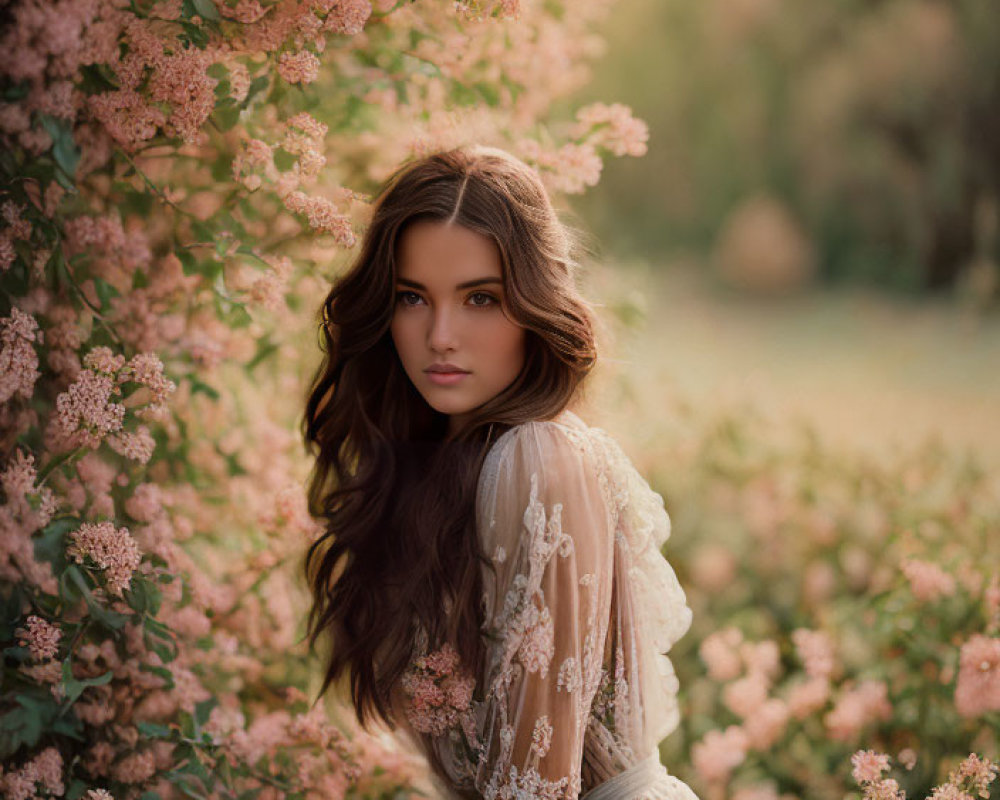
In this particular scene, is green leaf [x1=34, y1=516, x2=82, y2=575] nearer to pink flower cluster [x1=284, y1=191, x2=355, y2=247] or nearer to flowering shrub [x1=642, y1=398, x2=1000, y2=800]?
pink flower cluster [x1=284, y1=191, x2=355, y2=247]

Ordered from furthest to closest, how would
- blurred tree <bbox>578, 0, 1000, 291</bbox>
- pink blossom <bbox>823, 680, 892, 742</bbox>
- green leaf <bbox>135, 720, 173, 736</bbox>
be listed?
1. blurred tree <bbox>578, 0, 1000, 291</bbox>
2. pink blossom <bbox>823, 680, 892, 742</bbox>
3. green leaf <bbox>135, 720, 173, 736</bbox>

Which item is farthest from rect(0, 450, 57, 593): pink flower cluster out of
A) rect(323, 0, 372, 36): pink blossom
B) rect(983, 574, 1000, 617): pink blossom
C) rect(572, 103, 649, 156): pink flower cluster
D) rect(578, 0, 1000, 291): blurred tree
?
rect(578, 0, 1000, 291): blurred tree

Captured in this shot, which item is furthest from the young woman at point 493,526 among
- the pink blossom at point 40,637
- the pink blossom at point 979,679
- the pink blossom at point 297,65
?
the pink blossom at point 979,679

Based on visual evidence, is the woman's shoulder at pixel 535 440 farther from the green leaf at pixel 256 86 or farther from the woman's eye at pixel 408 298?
the green leaf at pixel 256 86

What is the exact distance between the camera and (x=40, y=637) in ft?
4.86

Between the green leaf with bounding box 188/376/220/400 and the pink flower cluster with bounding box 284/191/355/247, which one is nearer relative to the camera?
the pink flower cluster with bounding box 284/191/355/247

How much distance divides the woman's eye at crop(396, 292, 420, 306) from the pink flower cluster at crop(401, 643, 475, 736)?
2.07 feet

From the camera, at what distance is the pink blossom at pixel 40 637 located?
1479mm

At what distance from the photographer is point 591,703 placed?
5.67ft

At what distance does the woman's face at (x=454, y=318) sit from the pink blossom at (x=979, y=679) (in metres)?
1.21

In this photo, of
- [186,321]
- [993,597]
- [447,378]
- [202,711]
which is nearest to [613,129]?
[447,378]

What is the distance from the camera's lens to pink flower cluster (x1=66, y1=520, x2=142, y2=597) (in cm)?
151

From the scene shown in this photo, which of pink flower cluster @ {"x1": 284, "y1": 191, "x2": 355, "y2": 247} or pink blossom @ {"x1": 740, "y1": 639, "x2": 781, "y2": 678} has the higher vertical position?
pink flower cluster @ {"x1": 284, "y1": 191, "x2": 355, "y2": 247}

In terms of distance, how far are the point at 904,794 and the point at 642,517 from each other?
2.75ft
